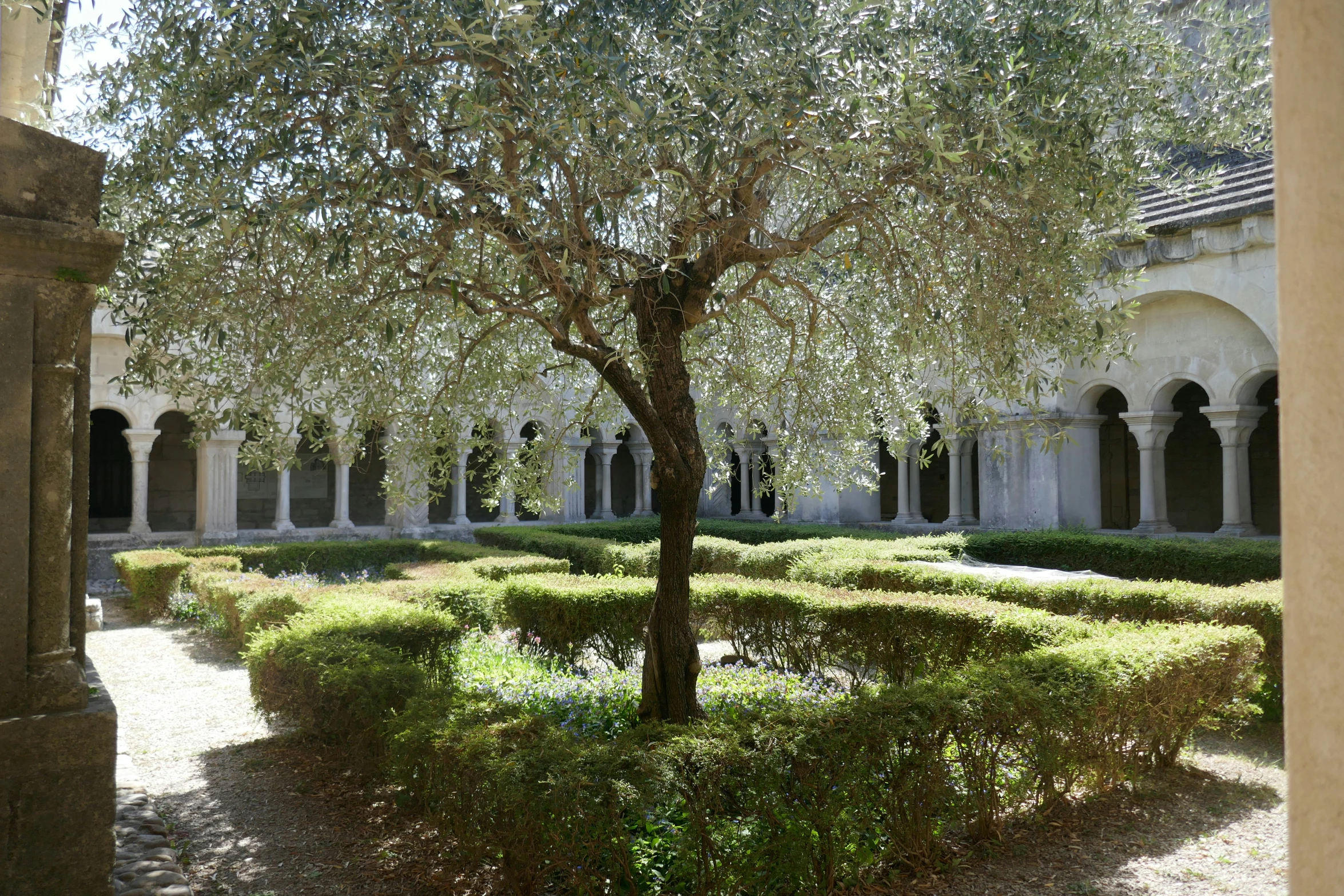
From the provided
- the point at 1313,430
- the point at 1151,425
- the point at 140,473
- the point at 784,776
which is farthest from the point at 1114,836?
the point at 140,473

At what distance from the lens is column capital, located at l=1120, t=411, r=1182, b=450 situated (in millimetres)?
13758

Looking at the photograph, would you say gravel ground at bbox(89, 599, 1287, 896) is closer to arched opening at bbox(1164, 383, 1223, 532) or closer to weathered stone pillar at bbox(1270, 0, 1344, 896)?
weathered stone pillar at bbox(1270, 0, 1344, 896)

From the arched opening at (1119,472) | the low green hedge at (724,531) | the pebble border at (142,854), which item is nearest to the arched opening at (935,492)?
the arched opening at (1119,472)

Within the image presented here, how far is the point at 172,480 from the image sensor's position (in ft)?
65.6

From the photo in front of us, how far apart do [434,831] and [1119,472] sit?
1881cm

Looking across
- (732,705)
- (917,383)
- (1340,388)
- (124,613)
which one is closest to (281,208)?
(732,705)

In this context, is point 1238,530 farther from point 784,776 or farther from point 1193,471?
point 784,776

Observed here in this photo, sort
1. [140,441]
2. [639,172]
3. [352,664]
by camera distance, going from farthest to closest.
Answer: [140,441] → [352,664] → [639,172]

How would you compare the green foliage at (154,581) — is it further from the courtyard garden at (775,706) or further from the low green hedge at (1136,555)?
the low green hedge at (1136,555)

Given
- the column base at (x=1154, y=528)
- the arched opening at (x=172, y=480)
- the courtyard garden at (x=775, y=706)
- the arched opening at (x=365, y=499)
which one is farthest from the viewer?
the arched opening at (x=365, y=499)

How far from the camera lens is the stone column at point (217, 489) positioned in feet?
51.4

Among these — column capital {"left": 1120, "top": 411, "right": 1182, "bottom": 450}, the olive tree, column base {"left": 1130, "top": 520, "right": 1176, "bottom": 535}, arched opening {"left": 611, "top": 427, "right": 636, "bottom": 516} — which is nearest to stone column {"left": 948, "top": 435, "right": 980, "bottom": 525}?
column capital {"left": 1120, "top": 411, "right": 1182, "bottom": 450}

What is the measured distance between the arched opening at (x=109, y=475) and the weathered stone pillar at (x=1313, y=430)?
22572 millimetres

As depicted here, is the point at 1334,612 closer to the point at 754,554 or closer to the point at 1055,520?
the point at 754,554
